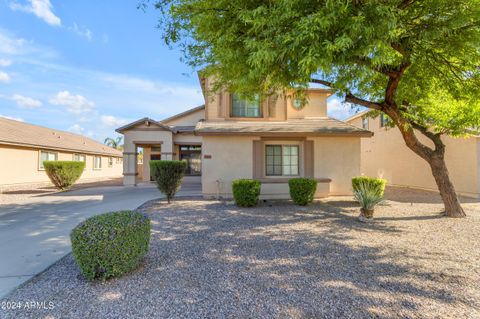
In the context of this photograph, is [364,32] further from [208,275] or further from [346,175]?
[346,175]

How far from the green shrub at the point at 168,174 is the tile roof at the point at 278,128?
6.45 ft

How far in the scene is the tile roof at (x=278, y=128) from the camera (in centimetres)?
1070

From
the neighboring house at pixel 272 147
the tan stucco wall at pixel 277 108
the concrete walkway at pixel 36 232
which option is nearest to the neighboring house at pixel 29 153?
the concrete walkway at pixel 36 232

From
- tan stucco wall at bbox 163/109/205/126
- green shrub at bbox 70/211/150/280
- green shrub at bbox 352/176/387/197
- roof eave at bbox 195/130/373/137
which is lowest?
green shrub at bbox 70/211/150/280

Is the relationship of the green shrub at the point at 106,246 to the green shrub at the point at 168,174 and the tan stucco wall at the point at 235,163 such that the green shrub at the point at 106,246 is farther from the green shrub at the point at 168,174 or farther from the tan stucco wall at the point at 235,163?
the tan stucco wall at the point at 235,163

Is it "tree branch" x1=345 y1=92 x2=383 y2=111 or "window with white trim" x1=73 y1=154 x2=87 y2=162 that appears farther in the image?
"window with white trim" x1=73 y1=154 x2=87 y2=162

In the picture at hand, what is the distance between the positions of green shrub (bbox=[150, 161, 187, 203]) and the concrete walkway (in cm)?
139

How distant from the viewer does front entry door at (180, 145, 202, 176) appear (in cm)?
1753

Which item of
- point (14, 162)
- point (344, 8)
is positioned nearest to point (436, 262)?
point (344, 8)

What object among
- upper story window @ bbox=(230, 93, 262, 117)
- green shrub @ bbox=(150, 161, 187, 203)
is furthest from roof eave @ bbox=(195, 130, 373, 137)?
upper story window @ bbox=(230, 93, 262, 117)

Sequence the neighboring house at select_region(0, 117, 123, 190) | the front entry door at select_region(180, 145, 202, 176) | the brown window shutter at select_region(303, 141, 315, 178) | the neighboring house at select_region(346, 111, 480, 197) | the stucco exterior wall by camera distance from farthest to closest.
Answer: the front entry door at select_region(180, 145, 202, 176) < the neighboring house at select_region(0, 117, 123, 190) < the neighboring house at select_region(346, 111, 480, 197) < the stucco exterior wall < the brown window shutter at select_region(303, 141, 315, 178)

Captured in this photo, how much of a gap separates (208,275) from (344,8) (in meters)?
4.89

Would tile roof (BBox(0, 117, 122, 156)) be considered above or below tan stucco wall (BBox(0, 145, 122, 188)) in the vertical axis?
above

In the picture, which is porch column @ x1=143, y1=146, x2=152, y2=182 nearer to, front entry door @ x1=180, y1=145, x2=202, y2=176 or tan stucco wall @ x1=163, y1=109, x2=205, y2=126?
tan stucco wall @ x1=163, y1=109, x2=205, y2=126
